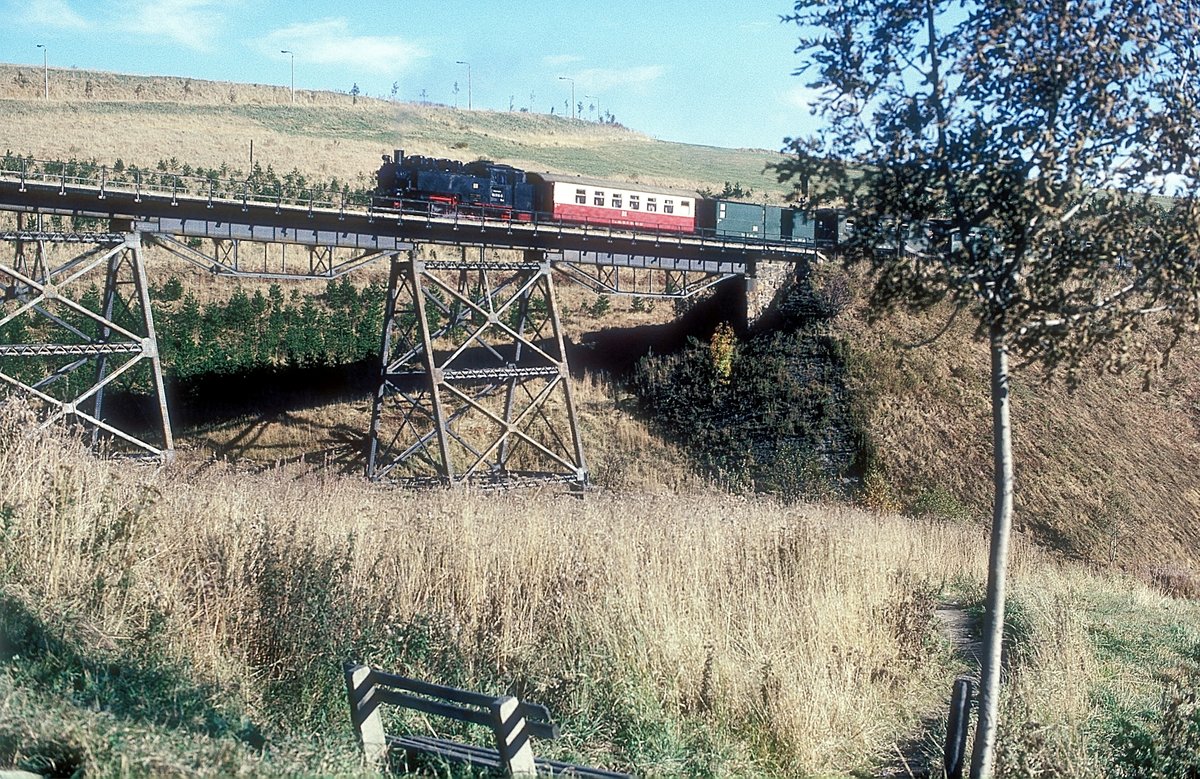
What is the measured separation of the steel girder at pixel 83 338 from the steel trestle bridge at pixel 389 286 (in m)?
0.05

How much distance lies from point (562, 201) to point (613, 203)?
5.87 feet

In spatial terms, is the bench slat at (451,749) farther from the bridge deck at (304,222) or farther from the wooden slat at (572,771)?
the bridge deck at (304,222)

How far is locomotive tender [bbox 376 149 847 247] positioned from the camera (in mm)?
22094

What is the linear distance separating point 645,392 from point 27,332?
14450 millimetres

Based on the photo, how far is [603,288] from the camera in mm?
22469

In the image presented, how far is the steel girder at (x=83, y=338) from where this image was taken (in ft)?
52.7

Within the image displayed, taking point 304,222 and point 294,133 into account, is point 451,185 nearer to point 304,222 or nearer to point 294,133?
point 304,222

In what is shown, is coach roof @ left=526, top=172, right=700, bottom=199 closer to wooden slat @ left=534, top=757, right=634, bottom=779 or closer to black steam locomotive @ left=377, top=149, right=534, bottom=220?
black steam locomotive @ left=377, top=149, right=534, bottom=220

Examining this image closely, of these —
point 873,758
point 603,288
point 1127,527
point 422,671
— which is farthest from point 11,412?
point 1127,527

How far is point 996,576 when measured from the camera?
5461 mm

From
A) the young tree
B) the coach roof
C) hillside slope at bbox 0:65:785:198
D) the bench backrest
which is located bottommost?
the bench backrest

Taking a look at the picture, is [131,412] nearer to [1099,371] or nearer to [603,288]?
[603,288]

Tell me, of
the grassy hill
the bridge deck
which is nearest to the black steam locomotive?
the bridge deck

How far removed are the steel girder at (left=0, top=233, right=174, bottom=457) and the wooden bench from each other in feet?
14.4
